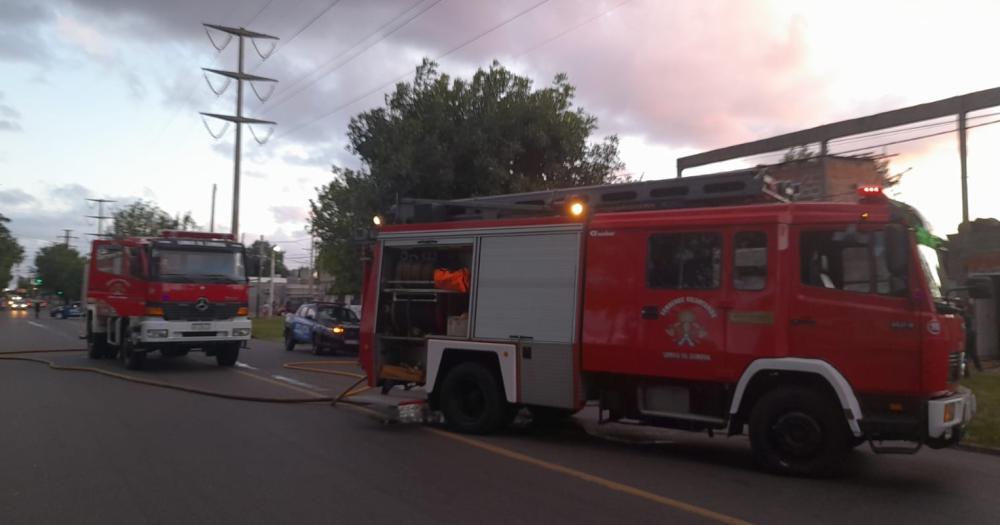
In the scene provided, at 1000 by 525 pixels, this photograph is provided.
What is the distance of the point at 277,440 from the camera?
9.09 m

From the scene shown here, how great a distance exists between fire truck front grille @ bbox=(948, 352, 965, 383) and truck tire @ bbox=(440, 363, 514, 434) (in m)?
4.80

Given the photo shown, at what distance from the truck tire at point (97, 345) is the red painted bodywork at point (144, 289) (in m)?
1.36

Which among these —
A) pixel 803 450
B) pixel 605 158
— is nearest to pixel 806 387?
pixel 803 450

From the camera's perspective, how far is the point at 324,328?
22.8 meters

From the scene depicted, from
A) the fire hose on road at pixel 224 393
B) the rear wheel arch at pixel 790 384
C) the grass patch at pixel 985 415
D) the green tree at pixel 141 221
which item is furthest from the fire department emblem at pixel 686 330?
the green tree at pixel 141 221

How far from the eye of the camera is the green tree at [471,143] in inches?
842

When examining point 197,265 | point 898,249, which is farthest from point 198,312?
point 898,249

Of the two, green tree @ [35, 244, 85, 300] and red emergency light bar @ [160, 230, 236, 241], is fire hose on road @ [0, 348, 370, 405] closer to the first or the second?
red emergency light bar @ [160, 230, 236, 241]

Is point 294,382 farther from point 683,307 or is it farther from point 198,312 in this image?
point 683,307

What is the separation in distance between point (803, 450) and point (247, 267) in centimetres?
1421

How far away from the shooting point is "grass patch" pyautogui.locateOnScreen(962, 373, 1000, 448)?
31.9 ft

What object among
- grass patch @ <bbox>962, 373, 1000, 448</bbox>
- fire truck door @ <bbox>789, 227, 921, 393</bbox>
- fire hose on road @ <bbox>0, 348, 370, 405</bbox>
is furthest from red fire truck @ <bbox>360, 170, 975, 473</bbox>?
grass patch @ <bbox>962, 373, 1000, 448</bbox>

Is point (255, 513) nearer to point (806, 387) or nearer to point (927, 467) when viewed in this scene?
point (806, 387)

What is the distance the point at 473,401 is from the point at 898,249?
5.27 metres
